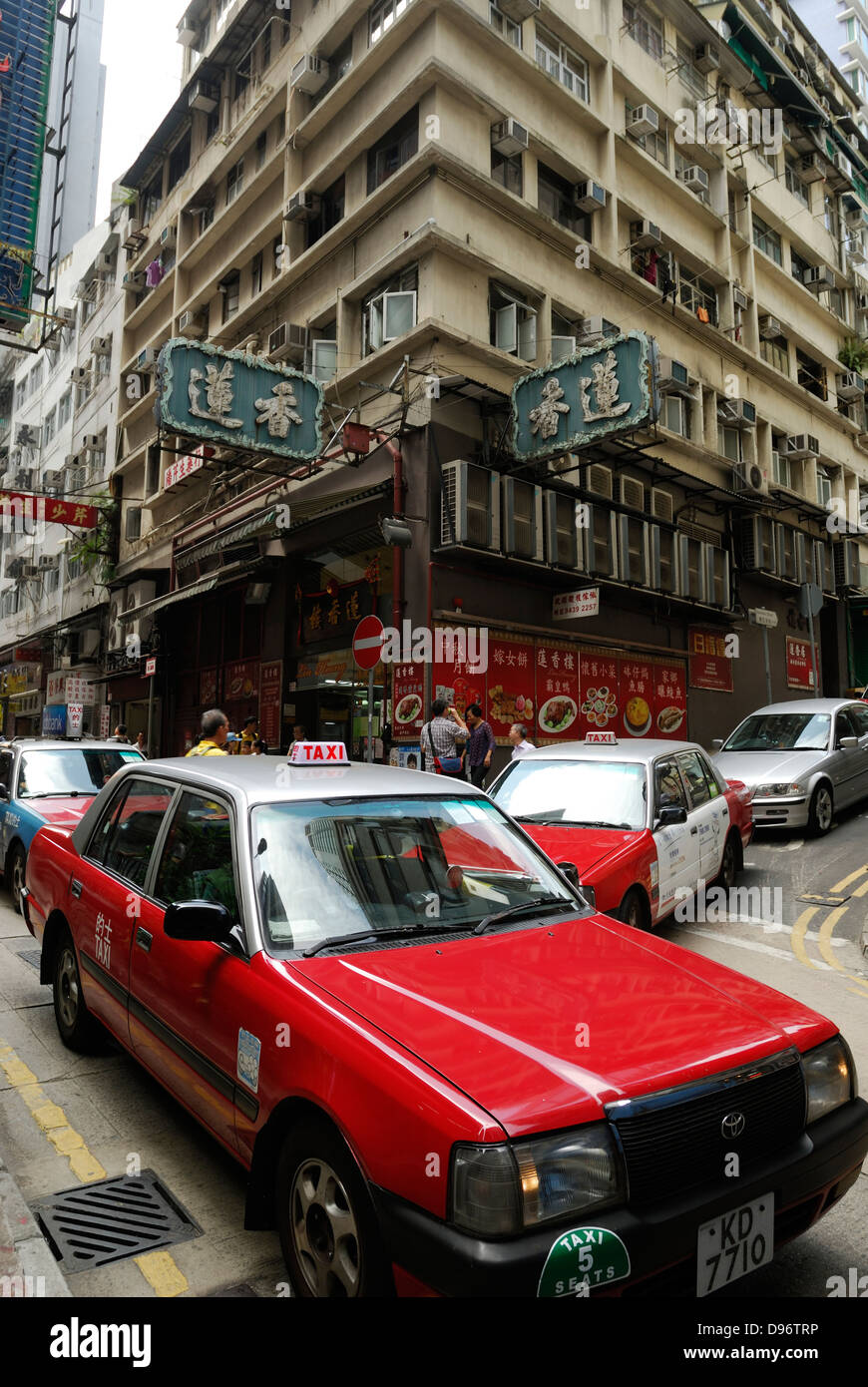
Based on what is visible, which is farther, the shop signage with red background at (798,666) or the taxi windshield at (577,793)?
the shop signage with red background at (798,666)

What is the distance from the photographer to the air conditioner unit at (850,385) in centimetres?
2680

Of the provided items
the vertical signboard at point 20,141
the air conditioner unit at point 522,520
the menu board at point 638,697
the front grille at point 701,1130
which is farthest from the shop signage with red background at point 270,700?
the front grille at point 701,1130

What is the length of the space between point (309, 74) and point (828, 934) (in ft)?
62.8

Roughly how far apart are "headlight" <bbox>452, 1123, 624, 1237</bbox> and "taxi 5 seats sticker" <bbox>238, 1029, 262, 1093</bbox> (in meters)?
0.87

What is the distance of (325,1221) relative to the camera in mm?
2312

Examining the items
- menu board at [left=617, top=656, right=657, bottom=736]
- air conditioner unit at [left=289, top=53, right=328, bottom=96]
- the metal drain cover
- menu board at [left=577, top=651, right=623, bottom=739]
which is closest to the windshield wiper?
the metal drain cover

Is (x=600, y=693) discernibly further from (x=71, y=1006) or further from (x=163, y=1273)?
(x=163, y=1273)

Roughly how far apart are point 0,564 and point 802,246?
35033 millimetres

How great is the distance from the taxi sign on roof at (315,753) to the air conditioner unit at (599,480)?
13912mm

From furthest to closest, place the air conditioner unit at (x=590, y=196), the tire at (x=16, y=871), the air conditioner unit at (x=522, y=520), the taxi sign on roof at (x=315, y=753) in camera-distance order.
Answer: the air conditioner unit at (x=590, y=196)
the air conditioner unit at (x=522, y=520)
the tire at (x=16, y=871)
the taxi sign on roof at (x=315, y=753)

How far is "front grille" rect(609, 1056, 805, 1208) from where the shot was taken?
82.2 inches

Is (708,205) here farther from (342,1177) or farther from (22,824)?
(342,1177)

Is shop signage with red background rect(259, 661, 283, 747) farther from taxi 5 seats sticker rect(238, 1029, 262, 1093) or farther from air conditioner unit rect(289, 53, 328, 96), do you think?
taxi 5 seats sticker rect(238, 1029, 262, 1093)

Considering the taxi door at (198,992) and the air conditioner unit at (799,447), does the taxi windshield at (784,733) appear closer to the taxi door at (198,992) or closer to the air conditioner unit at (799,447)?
the taxi door at (198,992)
